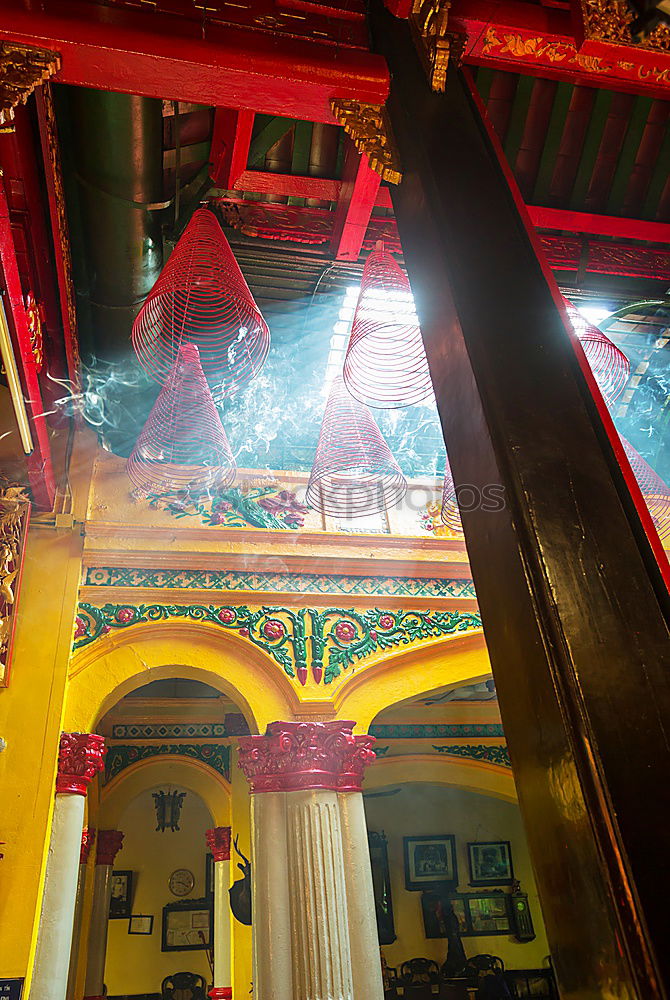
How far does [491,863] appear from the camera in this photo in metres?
10.2

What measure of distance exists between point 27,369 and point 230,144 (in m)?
1.62

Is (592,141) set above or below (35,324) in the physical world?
below

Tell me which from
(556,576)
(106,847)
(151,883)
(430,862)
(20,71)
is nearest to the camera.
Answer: (556,576)

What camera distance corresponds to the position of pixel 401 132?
7.45 ft

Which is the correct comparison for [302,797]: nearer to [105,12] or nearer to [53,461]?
[53,461]

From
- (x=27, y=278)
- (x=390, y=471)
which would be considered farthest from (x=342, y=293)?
(x=27, y=278)

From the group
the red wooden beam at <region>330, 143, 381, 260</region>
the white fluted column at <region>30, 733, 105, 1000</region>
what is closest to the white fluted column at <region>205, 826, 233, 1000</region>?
the white fluted column at <region>30, 733, 105, 1000</region>

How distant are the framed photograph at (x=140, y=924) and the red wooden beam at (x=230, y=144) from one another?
9.76m

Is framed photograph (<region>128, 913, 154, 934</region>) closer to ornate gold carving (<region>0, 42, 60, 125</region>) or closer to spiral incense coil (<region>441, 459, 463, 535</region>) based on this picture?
spiral incense coil (<region>441, 459, 463, 535</region>)

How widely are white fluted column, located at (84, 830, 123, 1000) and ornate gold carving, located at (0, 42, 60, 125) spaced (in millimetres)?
8460

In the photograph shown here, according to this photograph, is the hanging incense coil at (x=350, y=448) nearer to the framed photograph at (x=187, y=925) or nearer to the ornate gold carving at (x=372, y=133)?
the ornate gold carving at (x=372, y=133)

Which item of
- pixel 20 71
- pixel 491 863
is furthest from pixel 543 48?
pixel 491 863

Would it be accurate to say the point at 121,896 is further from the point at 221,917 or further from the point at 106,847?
the point at 221,917

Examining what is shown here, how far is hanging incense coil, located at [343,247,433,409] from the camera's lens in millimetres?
3426
